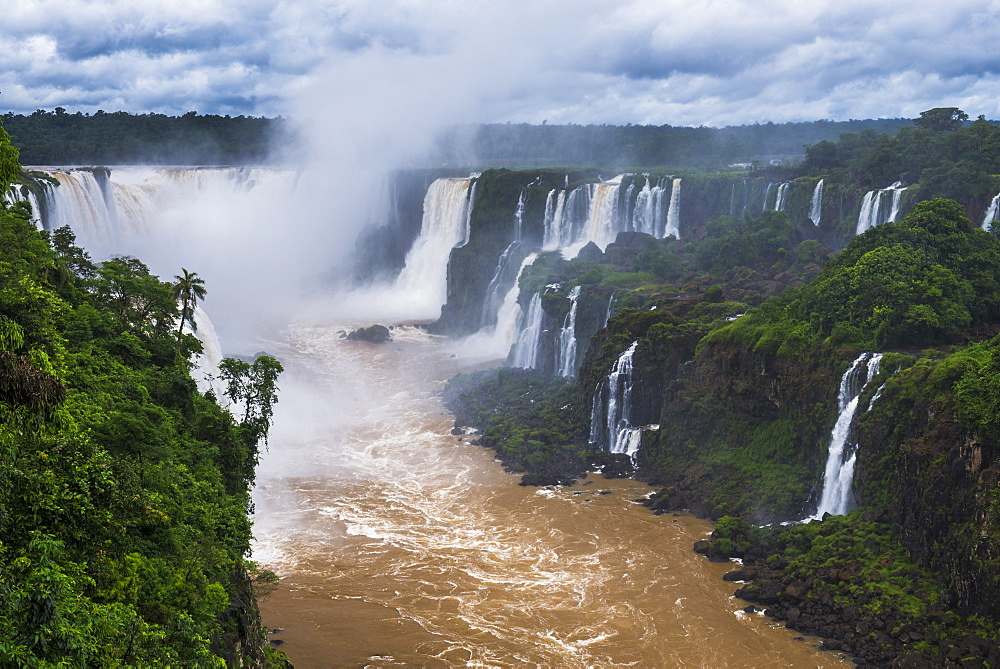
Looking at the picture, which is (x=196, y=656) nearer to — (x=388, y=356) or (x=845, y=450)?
(x=845, y=450)

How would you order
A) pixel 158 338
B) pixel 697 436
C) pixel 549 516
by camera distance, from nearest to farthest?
pixel 158 338 → pixel 549 516 → pixel 697 436

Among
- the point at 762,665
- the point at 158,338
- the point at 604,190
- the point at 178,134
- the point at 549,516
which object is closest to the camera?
the point at 762,665

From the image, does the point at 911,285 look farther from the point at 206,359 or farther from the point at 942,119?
the point at 942,119

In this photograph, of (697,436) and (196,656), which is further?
(697,436)

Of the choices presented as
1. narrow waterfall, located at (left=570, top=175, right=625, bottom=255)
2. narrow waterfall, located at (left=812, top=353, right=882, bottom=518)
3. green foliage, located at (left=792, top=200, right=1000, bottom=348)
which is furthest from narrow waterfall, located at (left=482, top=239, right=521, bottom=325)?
narrow waterfall, located at (left=812, top=353, right=882, bottom=518)

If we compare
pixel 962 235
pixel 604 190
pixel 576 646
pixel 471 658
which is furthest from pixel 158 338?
pixel 604 190
